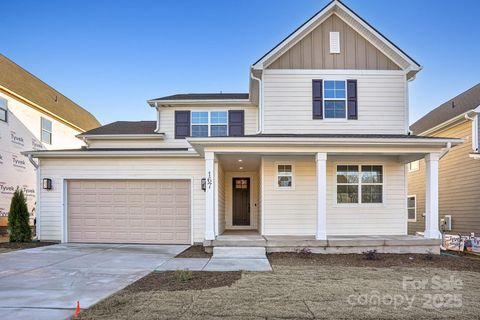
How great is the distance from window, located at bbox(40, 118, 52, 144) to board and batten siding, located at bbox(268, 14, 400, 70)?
12.3m

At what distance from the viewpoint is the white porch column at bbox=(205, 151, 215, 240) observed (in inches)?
387

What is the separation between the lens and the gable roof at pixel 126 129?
1484cm

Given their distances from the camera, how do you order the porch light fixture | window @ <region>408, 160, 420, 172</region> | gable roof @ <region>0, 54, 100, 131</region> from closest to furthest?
the porch light fixture < gable roof @ <region>0, 54, 100, 131</region> < window @ <region>408, 160, 420, 172</region>

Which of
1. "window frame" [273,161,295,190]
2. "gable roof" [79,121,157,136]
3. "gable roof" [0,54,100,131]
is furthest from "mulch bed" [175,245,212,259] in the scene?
"gable roof" [0,54,100,131]

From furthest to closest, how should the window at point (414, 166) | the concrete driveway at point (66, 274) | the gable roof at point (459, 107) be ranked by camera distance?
the window at point (414, 166)
the gable roof at point (459, 107)
the concrete driveway at point (66, 274)

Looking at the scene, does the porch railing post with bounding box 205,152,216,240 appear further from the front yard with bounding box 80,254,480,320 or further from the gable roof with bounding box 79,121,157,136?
the gable roof with bounding box 79,121,157,136

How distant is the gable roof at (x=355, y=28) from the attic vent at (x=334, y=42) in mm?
525

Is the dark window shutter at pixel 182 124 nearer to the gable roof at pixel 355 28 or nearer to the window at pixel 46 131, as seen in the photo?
the gable roof at pixel 355 28

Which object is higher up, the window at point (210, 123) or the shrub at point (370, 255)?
the window at point (210, 123)

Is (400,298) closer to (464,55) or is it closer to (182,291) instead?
(182,291)

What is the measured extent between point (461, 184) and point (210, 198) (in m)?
9.93


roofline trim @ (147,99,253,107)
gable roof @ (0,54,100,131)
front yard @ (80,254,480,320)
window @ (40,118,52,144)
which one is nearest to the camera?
front yard @ (80,254,480,320)

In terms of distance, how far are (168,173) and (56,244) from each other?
400 cm

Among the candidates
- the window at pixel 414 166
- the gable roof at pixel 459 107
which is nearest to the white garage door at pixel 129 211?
the gable roof at pixel 459 107
